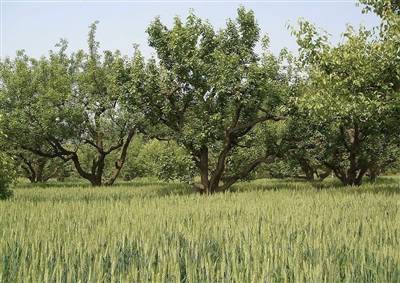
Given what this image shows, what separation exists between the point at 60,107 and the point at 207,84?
13.8m

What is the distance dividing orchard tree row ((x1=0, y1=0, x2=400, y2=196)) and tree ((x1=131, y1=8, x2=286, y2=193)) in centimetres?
5

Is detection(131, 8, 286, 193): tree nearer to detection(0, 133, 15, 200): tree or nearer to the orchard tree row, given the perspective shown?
the orchard tree row

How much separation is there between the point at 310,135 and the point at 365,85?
6.77 m

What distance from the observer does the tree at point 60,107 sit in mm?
27641

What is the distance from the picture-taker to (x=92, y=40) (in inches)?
1284

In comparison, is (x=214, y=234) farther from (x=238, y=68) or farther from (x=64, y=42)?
(x=64, y=42)

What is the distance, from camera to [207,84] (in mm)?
19594

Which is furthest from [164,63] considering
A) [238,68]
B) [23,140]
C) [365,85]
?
[23,140]

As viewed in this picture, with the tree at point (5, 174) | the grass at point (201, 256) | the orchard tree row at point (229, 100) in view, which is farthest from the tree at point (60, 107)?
the grass at point (201, 256)

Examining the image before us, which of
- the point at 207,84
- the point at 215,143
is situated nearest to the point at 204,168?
the point at 215,143

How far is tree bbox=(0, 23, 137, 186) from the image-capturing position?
2764cm

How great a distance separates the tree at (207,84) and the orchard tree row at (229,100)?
2.1 inches

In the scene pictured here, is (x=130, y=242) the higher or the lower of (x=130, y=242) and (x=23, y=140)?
the lower

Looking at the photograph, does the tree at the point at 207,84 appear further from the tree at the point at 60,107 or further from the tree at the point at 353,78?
the tree at the point at 60,107
